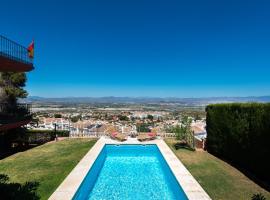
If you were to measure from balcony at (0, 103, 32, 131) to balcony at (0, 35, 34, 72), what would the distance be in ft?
9.78

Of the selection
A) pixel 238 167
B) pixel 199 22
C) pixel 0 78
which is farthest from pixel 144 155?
pixel 199 22

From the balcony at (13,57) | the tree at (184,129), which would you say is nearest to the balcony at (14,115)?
the balcony at (13,57)

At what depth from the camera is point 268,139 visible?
982cm

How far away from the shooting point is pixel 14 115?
1662 cm

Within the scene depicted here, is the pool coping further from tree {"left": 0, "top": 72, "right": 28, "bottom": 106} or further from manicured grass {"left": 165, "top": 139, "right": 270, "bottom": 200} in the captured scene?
tree {"left": 0, "top": 72, "right": 28, "bottom": 106}

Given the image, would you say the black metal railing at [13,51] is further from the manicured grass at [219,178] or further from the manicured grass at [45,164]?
the manicured grass at [219,178]

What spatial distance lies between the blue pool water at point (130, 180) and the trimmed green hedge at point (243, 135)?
3334 millimetres

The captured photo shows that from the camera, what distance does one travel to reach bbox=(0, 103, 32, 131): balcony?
1492 centimetres

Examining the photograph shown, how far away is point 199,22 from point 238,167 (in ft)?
104

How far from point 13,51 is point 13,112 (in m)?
5.11

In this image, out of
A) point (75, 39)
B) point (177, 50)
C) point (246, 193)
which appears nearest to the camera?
point (246, 193)

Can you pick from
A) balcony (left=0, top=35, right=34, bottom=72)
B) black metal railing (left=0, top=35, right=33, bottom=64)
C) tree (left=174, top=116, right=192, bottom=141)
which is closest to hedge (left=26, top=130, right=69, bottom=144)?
balcony (left=0, top=35, right=34, bottom=72)

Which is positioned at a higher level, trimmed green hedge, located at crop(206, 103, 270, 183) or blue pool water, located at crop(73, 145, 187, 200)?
trimmed green hedge, located at crop(206, 103, 270, 183)

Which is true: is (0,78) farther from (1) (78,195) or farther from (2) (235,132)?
(2) (235,132)
